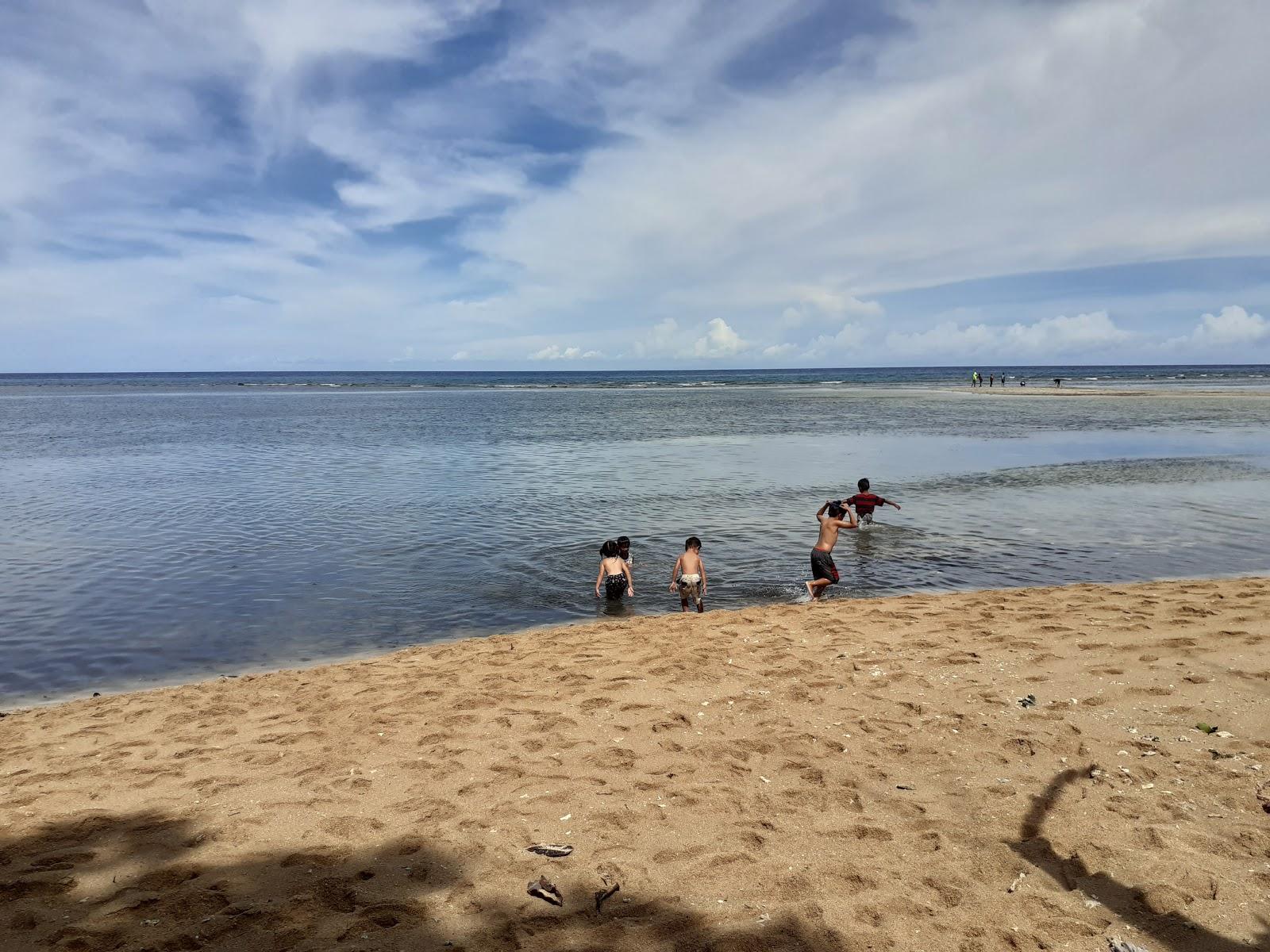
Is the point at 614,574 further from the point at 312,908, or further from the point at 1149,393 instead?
the point at 1149,393

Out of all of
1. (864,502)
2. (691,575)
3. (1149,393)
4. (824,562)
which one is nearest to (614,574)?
(691,575)

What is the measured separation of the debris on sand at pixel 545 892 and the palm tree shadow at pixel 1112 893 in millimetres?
2928

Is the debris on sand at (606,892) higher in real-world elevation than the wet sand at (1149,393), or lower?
lower

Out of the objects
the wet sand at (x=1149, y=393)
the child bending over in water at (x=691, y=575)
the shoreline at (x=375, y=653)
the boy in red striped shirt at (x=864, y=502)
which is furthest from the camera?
the wet sand at (x=1149, y=393)

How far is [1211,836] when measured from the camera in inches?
193

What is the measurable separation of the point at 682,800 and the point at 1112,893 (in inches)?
107

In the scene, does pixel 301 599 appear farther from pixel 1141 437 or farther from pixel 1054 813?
pixel 1141 437

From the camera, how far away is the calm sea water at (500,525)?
39.0 ft

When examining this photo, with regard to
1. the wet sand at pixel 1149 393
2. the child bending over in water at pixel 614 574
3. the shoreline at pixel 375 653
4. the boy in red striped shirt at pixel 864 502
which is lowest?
the shoreline at pixel 375 653

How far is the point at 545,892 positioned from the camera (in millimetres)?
4574

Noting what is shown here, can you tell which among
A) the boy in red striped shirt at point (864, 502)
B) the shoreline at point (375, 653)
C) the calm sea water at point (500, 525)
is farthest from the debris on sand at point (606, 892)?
the boy in red striped shirt at point (864, 502)

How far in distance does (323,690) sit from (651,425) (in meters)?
40.4

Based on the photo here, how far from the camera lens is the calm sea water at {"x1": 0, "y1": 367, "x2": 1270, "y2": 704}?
11.9 m

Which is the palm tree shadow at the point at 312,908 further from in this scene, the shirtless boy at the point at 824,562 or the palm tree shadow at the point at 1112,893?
the shirtless boy at the point at 824,562
